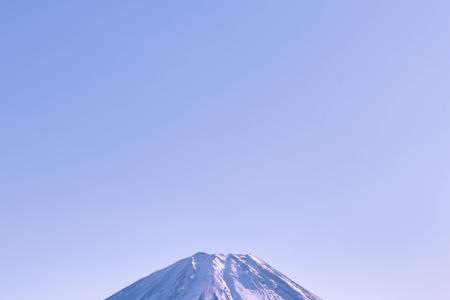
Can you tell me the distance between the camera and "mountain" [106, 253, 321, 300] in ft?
503

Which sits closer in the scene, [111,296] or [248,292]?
[248,292]

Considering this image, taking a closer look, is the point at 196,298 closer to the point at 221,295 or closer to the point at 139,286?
the point at 221,295

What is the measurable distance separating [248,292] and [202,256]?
2348 cm

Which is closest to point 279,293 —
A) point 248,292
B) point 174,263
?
point 248,292

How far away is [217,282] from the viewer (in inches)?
6142

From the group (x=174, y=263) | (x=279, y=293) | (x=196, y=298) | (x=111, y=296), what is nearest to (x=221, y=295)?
(x=196, y=298)

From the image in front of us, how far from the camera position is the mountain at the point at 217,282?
153375 millimetres

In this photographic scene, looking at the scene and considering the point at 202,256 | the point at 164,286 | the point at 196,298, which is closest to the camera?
the point at 196,298

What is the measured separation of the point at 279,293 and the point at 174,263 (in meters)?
34.4

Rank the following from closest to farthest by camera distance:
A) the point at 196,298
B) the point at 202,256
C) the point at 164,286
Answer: the point at 196,298 → the point at 164,286 → the point at 202,256

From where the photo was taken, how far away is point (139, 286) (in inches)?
6757

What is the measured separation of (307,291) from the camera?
168750 mm

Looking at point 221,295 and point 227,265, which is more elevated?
point 227,265

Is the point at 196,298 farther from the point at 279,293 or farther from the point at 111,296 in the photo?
the point at 111,296
